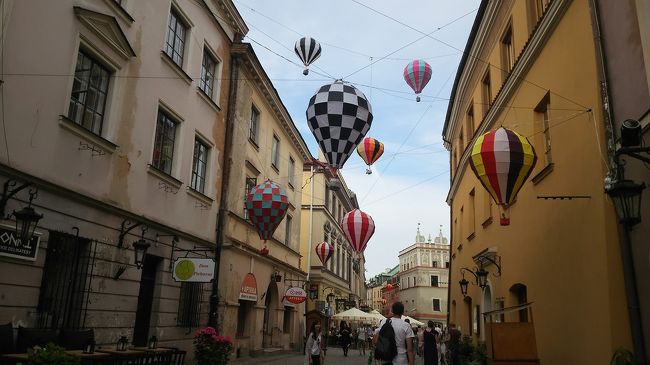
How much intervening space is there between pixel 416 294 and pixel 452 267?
5455 cm

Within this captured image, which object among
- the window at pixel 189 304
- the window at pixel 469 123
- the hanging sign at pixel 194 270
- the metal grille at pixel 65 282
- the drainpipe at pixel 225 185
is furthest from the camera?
the window at pixel 469 123

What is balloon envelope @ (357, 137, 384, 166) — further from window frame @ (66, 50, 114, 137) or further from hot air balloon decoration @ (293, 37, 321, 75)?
window frame @ (66, 50, 114, 137)

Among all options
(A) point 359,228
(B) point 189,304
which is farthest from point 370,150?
(B) point 189,304

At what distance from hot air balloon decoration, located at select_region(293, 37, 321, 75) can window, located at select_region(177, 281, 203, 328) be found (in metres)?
7.35

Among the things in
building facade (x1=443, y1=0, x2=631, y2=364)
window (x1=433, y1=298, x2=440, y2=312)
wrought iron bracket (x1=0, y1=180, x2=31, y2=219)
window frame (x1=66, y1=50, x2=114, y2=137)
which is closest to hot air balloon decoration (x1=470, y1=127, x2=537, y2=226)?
building facade (x1=443, y1=0, x2=631, y2=364)

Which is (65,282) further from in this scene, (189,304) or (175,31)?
(175,31)

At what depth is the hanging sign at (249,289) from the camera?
16562mm

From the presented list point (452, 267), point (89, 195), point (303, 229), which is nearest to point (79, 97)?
point (89, 195)

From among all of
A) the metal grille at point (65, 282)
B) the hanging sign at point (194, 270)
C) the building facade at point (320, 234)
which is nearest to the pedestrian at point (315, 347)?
the hanging sign at point (194, 270)

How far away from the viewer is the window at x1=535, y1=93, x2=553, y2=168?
955cm

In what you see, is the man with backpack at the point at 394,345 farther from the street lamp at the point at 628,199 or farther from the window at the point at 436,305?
the window at the point at 436,305

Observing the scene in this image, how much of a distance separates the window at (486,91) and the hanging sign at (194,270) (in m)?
8.95

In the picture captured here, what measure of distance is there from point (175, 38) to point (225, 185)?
15.4ft

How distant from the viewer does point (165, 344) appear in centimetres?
1200
